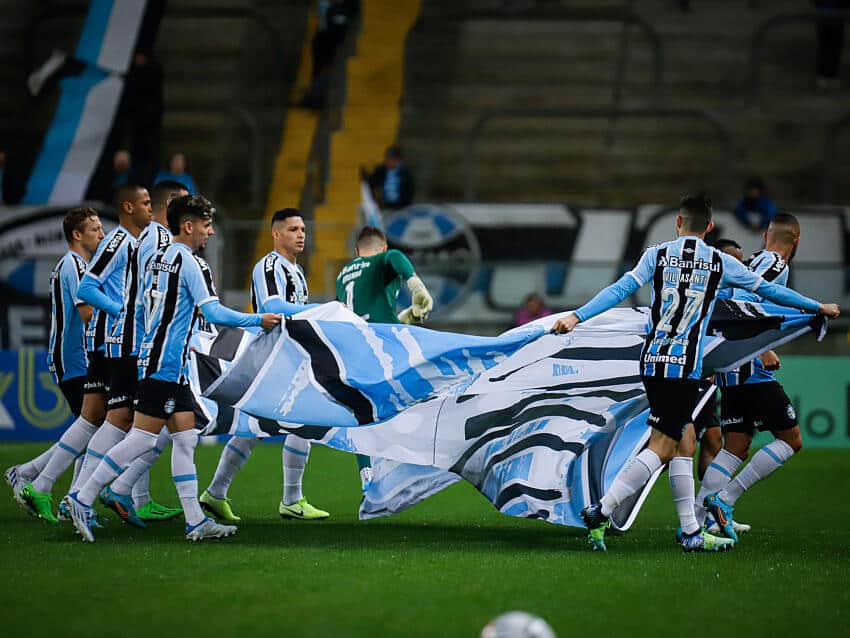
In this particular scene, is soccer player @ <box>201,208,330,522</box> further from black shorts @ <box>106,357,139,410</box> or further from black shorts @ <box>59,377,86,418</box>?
black shorts @ <box>59,377,86,418</box>

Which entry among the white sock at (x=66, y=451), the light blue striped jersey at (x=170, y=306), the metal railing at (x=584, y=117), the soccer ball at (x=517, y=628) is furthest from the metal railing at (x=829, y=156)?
the soccer ball at (x=517, y=628)

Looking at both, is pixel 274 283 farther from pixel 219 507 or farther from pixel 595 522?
pixel 595 522

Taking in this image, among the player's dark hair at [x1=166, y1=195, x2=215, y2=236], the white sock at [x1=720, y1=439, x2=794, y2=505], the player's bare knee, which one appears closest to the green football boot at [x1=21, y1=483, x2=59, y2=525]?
the player's dark hair at [x1=166, y1=195, x2=215, y2=236]

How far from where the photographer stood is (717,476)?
307 inches

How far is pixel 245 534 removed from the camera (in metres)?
7.47

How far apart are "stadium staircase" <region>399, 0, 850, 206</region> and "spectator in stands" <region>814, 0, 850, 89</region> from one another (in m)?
0.24

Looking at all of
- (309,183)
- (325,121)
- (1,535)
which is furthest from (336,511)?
(325,121)

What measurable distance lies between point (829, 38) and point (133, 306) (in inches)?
577

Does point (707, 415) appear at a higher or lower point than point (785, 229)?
lower

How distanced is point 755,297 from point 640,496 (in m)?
1.53

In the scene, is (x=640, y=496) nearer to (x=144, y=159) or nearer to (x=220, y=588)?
(x=220, y=588)

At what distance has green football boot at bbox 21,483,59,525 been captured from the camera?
7961 millimetres

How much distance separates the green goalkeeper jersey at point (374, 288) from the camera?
347 inches

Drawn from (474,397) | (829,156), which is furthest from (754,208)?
(474,397)
